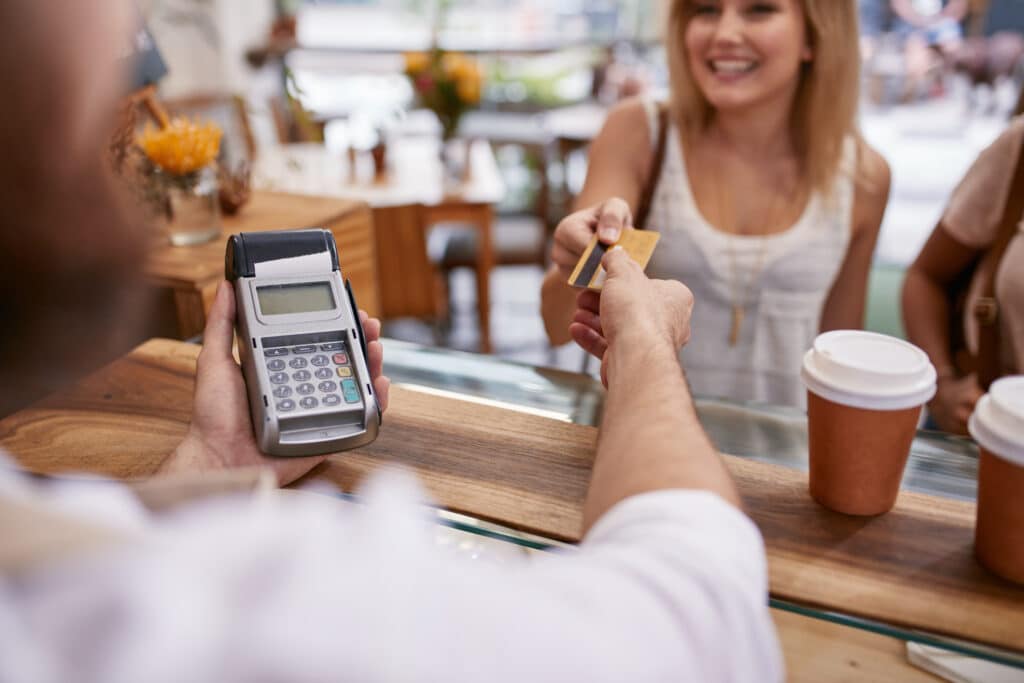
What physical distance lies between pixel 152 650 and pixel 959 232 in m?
1.72

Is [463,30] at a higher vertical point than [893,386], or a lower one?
higher

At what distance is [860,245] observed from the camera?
1.84m

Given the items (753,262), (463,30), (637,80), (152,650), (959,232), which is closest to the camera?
(152,650)

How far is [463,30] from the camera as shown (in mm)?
6473

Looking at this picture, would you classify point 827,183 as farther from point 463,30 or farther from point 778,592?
point 463,30

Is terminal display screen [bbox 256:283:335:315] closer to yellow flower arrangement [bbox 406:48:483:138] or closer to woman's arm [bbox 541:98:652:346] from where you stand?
woman's arm [bbox 541:98:652:346]

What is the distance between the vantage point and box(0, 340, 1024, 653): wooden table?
712 millimetres

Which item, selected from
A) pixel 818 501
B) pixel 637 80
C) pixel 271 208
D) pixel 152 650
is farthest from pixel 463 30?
pixel 152 650

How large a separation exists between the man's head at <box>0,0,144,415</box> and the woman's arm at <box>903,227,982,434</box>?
5.17ft

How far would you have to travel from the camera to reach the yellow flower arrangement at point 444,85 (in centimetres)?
352

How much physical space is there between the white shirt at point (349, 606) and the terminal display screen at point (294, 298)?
0.43m

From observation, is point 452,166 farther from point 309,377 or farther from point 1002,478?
point 1002,478

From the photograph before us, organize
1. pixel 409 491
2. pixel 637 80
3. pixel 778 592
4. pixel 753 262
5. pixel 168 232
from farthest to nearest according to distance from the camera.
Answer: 1. pixel 637 80
2. pixel 753 262
3. pixel 168 232
4. pixel 778 592
5. pixel 409 491

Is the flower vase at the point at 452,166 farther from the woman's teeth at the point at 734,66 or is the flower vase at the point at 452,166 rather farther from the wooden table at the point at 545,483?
the wooden table at the point at 545,483
